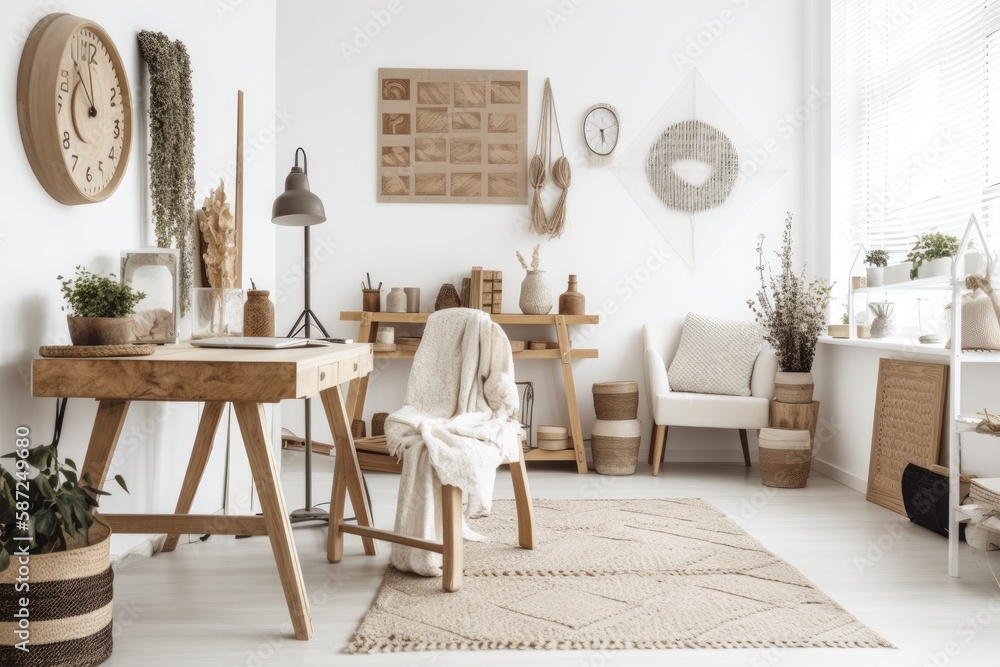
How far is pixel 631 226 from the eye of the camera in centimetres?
475

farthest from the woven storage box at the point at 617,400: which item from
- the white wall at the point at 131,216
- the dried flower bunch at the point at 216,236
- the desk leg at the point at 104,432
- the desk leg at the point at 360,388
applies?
the desk leg at the point at 104,432

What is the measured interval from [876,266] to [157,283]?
124 inches

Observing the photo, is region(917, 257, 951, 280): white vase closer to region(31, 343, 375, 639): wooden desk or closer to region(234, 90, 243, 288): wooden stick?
region(31, 343, 375, 639): wooden desk

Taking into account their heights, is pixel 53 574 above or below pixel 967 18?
below

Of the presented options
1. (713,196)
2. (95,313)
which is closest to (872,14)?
(713,196)

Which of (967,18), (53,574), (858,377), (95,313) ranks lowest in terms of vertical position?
(53,574)

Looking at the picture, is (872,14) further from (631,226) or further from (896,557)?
(896,557)

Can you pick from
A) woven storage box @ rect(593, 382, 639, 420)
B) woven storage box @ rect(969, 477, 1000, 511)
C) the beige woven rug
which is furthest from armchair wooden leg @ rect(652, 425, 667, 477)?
woven storage box @ rect(969, 477, 1000, 511)

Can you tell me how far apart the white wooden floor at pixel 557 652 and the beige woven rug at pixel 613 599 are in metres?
0.06

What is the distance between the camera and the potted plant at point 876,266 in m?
3.78

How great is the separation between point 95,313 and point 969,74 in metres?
3.50

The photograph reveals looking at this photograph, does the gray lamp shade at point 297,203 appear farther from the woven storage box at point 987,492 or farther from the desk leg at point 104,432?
the woven storage box at point 987,492

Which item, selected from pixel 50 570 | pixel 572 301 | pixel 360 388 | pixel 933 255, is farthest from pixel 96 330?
pixel 933 255

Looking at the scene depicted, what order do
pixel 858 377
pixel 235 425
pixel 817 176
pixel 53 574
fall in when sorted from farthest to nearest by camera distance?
pixel 817 176 → pixel 858 377 → pixel 235 425 → pixel 53 574
